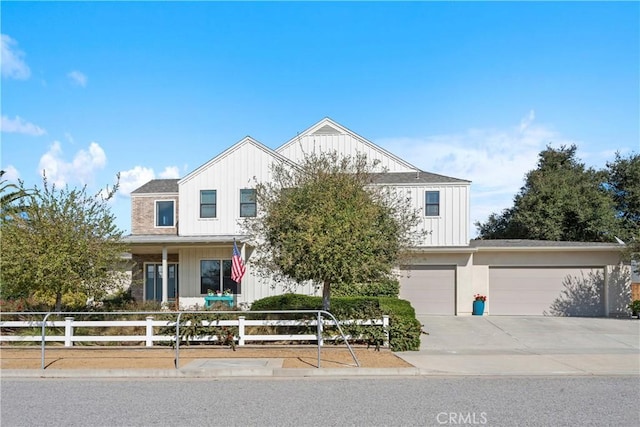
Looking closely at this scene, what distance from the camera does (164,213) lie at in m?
25.5

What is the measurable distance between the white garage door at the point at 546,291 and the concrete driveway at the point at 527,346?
43.0 inches

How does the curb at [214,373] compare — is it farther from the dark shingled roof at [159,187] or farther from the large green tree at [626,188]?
the large green tree at [626,188]

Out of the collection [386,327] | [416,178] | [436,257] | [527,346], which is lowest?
[527,346]

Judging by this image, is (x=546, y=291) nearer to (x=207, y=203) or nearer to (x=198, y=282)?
(x=198, y=282)

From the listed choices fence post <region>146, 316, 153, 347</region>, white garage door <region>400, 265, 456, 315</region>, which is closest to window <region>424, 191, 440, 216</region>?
white garage door <region>400, 265, 456, 315</region>

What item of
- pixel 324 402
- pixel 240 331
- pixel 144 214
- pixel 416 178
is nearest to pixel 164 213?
pixel 144 214

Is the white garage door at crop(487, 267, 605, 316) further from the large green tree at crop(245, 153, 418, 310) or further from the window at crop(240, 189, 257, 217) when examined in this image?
the window at crop(240, 189, 257, 217)

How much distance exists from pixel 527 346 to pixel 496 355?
2.57 m

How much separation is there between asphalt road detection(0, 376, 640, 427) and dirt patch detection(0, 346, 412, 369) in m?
1.05

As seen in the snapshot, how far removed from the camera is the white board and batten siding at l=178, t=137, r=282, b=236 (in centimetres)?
2364

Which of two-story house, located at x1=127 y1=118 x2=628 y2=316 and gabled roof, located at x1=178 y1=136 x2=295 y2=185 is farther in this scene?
gabled roof, located at x1=178 y1=136 x2=295 y2=185

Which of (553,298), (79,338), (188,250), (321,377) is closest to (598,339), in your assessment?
(553,298)

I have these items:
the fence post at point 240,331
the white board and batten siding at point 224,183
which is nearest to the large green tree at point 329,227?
the fence post at point 240,331

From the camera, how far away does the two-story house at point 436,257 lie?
22750mm
